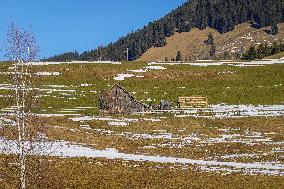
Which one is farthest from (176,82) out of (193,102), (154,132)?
(154,132)

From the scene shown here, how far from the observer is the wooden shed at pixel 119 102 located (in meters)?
64.3

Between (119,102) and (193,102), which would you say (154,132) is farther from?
(193,102)

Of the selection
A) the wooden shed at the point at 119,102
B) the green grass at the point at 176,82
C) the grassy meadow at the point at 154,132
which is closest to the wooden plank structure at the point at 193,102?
the grassy meadow at the point at 154,132

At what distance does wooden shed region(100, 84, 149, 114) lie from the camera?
6431 cm

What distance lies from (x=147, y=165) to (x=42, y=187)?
10799 mm

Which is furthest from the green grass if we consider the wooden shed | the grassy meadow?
the wooden shed

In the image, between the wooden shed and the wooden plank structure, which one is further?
the wooden plank structure

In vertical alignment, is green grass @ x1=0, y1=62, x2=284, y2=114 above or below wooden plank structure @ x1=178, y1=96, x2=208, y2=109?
above

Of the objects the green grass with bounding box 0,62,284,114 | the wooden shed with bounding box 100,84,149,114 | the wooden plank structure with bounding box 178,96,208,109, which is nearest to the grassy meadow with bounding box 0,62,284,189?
the green grass with bounding box 0,62,284,114

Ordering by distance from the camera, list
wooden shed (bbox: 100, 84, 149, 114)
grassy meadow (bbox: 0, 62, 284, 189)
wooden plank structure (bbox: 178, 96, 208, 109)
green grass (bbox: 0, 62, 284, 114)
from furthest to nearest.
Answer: green grass (bbox: 0, 62, 284, 114) < wooden plank structure (bbox: 178, 96, 208, 109) < wooden shed (bbox: 100, 84, 149, 114) < grassy meadow (bbox: 0, 62, 284, 189)

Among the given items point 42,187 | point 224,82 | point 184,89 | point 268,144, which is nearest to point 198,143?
point 268,144

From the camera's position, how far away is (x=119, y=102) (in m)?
64.9

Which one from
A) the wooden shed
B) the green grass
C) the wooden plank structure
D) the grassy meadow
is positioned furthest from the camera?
the green grass

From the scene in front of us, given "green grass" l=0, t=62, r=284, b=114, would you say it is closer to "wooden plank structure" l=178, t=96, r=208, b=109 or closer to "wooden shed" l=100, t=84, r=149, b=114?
"wooden plank structure" l=178, t=96, r=208, b=109
